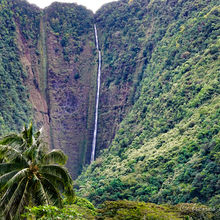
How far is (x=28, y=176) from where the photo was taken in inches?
576

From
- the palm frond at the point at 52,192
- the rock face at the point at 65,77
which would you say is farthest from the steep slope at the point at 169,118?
the palm frond at the point at 52,192

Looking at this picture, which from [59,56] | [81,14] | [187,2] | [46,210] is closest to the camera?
[46,210]

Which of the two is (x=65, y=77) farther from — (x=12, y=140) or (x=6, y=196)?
(x=6, y=196)

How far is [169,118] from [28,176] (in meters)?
32.6

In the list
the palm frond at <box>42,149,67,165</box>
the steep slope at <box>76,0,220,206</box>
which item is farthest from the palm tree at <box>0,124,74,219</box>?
the steep slope at <box>76,0,220,206</box>

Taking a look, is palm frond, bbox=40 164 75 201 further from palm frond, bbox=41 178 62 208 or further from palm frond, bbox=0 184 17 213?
palm frond, bbox=0 184 17 213

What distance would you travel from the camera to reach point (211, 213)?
23219mm

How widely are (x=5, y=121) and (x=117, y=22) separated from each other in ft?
118

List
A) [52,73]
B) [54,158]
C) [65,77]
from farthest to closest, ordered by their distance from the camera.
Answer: [65,77], [52,73], [54,158]

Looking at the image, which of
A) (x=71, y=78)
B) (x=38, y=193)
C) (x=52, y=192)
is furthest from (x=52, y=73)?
(x=38, y=193)

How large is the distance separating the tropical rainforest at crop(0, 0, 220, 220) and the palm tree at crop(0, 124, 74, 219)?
0.04 meters

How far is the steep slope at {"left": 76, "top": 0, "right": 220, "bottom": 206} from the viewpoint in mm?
32062

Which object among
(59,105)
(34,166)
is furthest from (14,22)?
(34,166)

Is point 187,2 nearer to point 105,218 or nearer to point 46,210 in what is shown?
point 105,218
